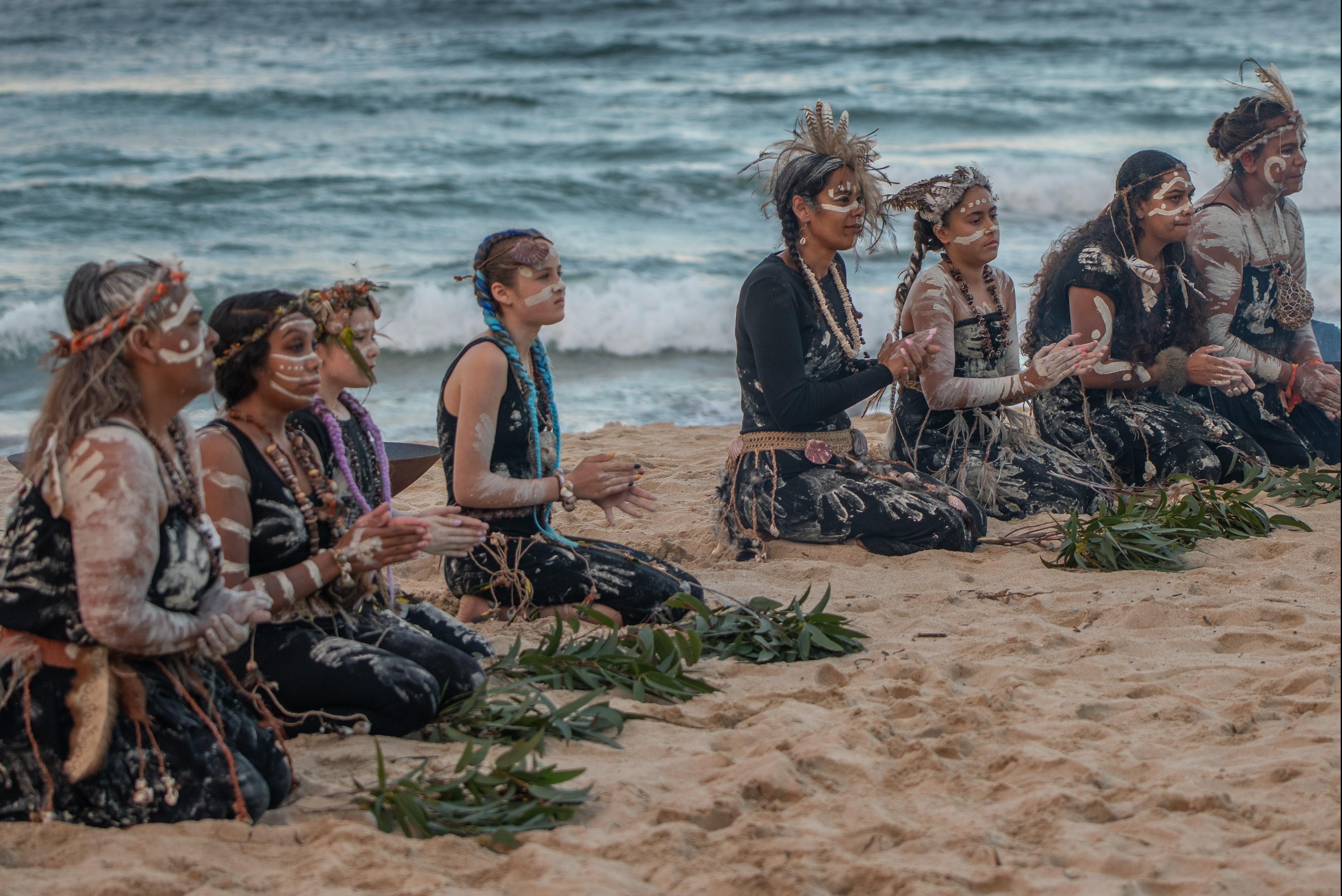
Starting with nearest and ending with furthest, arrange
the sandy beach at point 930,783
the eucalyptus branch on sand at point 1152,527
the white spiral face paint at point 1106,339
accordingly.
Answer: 1. the sandy beach at point 930,783
2. the eucalyptus branch on sand at point 1152,527
3. the white spiral face paint at point 1106,339

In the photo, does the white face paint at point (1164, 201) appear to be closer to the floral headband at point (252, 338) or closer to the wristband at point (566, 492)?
the wristband at point (566, 492)

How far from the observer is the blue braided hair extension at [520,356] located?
4055mm

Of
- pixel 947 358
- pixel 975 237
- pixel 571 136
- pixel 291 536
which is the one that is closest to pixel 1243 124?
pixel 975 237

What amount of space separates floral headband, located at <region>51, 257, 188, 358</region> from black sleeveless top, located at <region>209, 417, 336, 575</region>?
55cm

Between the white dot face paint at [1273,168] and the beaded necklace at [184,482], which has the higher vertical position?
the white dot face paint at [1273,168]

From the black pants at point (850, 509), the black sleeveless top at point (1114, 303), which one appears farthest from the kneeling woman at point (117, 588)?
the black sleeveless top at point (1114, 303)

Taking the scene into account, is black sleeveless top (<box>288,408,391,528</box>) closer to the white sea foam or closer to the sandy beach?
the sandy beach

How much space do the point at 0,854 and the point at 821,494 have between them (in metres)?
3.23

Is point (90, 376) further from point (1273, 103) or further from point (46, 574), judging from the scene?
point (1273, 103)

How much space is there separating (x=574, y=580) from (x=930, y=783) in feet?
5.21

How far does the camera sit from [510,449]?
162 inches

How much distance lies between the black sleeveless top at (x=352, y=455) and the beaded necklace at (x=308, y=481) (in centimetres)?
6

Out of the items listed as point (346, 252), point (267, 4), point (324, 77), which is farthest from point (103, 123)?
point (267, 4)

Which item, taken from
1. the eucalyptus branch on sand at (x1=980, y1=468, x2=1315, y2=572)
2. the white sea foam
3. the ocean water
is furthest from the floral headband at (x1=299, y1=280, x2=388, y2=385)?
the white sea foam
